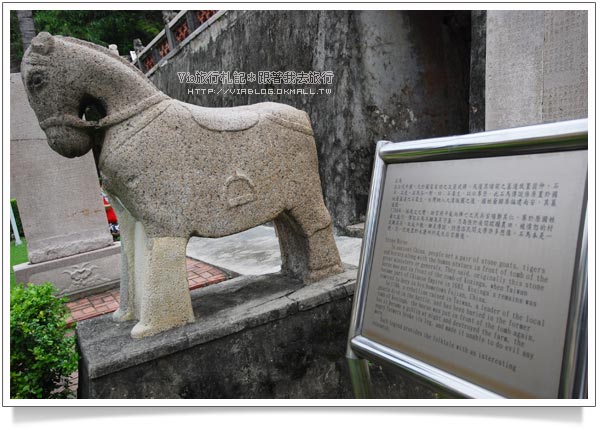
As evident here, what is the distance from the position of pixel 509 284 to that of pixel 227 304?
163cm

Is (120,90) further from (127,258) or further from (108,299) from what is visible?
(108,299)

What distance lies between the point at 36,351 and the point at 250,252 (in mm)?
3355

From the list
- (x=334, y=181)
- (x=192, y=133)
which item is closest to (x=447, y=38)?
(x=334, y=181)

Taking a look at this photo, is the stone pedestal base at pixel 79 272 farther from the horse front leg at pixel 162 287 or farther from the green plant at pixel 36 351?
the horse front leg at pixel 162 287

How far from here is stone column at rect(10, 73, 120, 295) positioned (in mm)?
4379

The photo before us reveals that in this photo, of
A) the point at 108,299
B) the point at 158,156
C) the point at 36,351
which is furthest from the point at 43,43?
the point at 108,299

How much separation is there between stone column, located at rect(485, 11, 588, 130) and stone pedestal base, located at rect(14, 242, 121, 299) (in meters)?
4.23

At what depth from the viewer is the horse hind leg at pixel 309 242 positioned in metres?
2.53

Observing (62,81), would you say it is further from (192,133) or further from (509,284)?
(509,284)

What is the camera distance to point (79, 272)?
4680 millimetres

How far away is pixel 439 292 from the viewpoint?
53.0 inches

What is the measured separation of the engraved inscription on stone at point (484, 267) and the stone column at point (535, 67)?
1.92 m

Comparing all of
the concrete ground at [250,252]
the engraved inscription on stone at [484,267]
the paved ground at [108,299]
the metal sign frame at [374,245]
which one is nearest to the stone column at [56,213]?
the paved ground at [108,299]

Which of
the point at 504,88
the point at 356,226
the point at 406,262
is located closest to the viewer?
the point at 406,262
